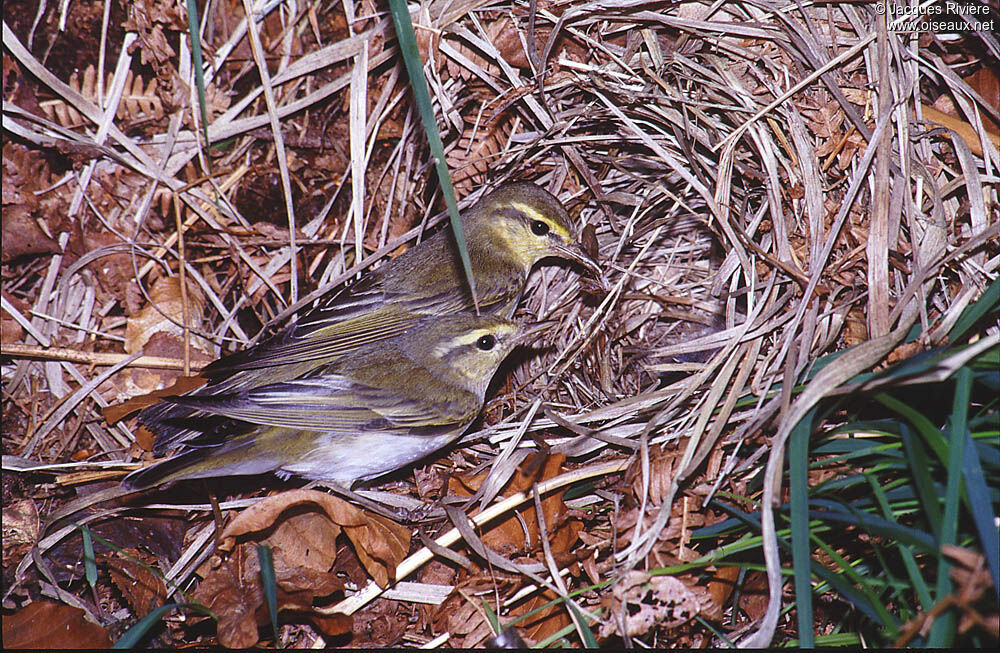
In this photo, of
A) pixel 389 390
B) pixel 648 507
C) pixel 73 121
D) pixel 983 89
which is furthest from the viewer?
pixel 73 121

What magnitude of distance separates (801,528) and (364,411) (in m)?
2.22

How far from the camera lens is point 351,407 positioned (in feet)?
12.1

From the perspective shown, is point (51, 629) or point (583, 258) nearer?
point (51, 629)

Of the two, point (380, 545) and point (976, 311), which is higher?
point (976, 311)

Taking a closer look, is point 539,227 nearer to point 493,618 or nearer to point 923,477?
point 493,618

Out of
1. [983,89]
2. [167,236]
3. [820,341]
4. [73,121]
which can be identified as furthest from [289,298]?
[983,89]

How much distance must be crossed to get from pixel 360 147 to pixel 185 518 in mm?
2181

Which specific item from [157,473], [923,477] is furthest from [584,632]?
[157,473]

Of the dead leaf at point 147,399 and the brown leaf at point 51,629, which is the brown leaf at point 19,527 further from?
the dead leaf at point 147,399

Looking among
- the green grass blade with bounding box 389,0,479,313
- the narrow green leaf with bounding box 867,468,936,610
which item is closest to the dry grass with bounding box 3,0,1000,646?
the narrow green leaf with bounding box 867,468,936,610

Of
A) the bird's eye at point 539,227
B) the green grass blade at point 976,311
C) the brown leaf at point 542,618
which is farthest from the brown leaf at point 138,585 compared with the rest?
the green grass blade at point 976,311

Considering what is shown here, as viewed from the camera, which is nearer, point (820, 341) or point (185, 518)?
point (820, 341)

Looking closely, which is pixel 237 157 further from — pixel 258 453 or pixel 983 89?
pixel 983 89

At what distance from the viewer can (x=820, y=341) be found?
3107 mm
